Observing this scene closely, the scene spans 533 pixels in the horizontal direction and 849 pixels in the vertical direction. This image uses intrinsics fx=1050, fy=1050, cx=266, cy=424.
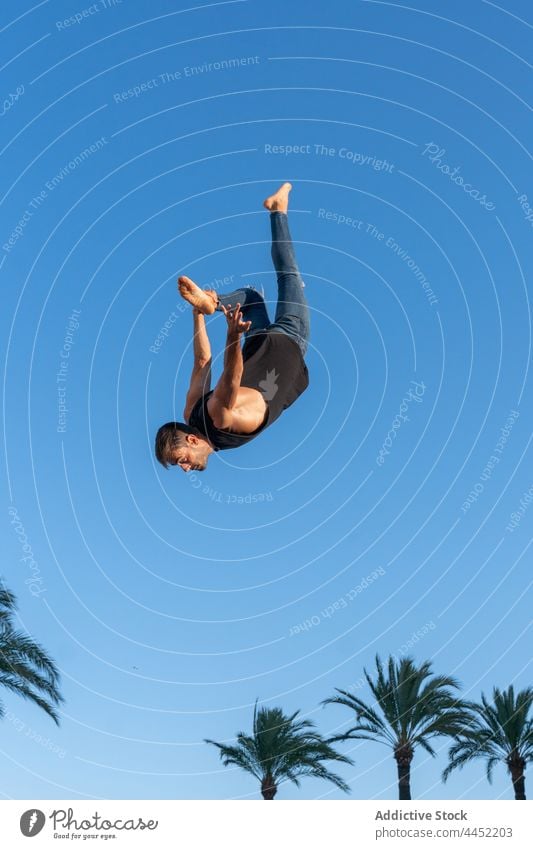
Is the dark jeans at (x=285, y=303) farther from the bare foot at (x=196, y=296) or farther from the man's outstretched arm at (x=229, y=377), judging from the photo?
the man's outstretched arm at (x=229, y=377)

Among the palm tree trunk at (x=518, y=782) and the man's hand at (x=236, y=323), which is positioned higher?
the palm tree trunk at (x=518, y=782)

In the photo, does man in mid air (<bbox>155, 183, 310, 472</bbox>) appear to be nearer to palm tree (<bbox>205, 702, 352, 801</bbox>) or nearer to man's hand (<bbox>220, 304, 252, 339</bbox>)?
man's hand (<bbox>220, 304, 252, 339</bbox>)

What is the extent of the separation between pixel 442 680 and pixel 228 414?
2211cm

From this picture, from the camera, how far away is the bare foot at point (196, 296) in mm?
12203

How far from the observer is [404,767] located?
104 ft

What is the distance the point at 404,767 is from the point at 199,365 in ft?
70.3
